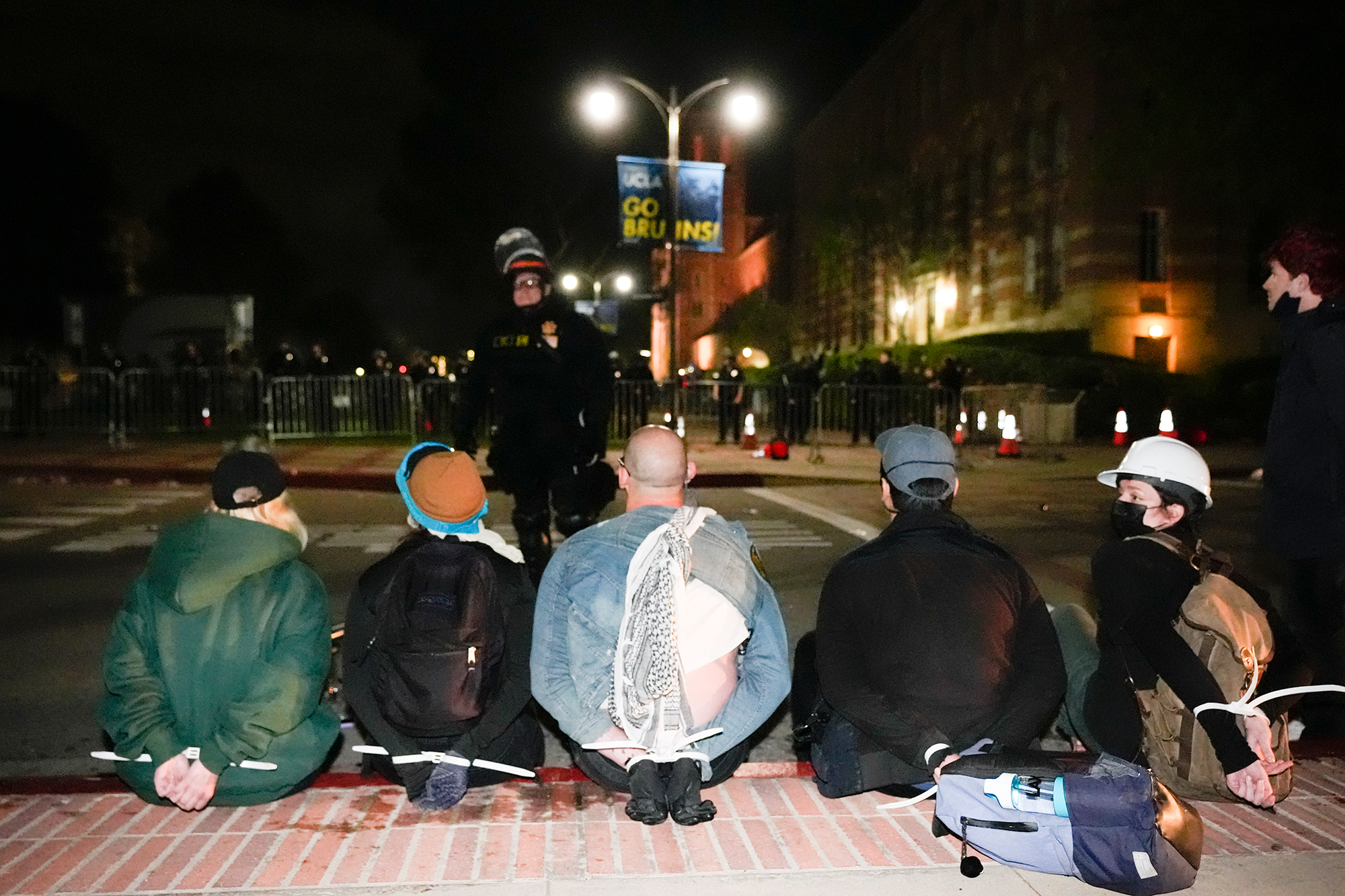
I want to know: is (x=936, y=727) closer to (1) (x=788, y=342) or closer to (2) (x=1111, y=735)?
(2) (x=1111, y=735)

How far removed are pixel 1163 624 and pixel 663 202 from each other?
1411 centimetres

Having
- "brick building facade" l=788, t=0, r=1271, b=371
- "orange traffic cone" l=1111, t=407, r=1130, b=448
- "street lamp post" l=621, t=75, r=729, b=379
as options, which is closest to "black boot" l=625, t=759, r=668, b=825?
"street lamp post" l=621, t=75, r=729, b=379

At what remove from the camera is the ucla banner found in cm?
1661

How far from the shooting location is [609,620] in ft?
11.4

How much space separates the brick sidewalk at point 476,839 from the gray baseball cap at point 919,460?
1102 mm

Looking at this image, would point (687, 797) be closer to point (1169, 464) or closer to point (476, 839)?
point (476, 839)

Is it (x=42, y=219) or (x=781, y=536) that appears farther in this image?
(x=42, y=219)

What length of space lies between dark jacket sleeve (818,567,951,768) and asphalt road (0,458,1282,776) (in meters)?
1.54

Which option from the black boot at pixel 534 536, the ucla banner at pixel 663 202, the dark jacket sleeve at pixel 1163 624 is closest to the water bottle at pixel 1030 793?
the dark jacket sleeve at pixel 1163 624

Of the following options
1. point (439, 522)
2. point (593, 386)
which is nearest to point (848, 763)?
point (439, 522)

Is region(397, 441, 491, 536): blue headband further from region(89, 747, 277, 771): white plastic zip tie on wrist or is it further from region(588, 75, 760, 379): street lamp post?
region(588, 75, 760, 379): street lamp post

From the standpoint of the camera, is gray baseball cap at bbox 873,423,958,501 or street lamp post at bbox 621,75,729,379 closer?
gray baseball cap at bbox 873,423,958,501

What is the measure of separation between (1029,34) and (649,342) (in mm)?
35498

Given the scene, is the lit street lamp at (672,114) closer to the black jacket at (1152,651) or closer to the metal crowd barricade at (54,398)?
the metal crowd barricade at (54,398)
